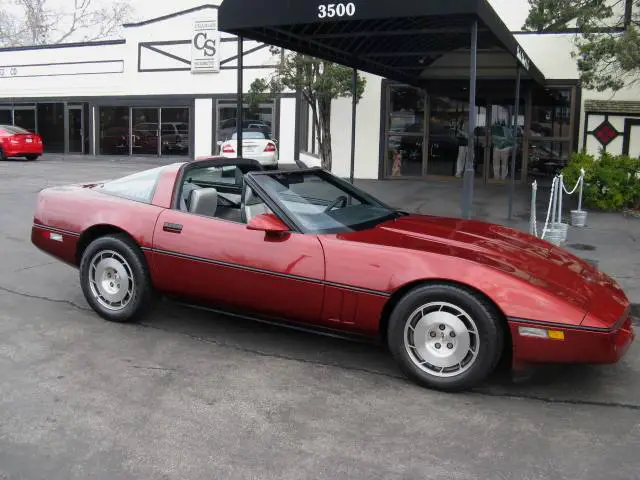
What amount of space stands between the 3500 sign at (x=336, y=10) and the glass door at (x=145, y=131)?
2150 centimetres

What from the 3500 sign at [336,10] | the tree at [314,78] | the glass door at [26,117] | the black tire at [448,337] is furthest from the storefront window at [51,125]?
the black tire at [448,337]

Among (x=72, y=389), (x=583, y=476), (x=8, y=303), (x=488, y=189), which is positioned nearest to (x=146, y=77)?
(x=488, y=189)

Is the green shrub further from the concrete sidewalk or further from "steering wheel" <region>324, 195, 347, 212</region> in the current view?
"steering wheel" <region>324, 195, 347, 212</region>

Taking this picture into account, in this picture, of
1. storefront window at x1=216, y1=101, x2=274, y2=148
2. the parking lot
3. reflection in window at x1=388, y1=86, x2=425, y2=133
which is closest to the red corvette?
the parking lot

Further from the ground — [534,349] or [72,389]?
[534,349]

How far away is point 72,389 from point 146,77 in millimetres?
25013

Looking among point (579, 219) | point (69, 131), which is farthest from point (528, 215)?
point (69, 131)

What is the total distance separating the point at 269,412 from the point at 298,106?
2094 cm

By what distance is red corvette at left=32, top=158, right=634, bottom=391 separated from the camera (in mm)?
3924

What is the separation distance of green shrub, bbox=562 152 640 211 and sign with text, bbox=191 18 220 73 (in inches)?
649

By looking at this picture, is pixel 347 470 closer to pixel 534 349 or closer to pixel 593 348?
pixel 534 349

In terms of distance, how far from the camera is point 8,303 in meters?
5.96

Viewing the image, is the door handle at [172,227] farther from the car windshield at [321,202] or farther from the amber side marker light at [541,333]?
the amber side marker light at [541,333]

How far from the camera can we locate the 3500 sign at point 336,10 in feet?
22.6
